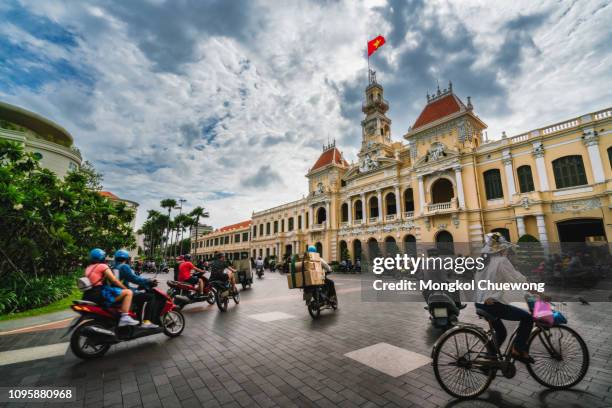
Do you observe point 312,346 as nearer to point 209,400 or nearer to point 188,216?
point 209,400

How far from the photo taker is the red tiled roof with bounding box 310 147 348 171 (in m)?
36.7

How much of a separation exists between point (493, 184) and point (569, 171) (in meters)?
4.24

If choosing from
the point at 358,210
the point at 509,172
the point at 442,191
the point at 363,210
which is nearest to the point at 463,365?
the point at 509,172

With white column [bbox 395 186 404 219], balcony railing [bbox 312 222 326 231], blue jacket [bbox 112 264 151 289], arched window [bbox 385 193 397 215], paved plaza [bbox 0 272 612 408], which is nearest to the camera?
paved plaza [bbox 0 272 612 408]

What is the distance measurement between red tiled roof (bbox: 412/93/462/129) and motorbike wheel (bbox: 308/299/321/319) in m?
23.3

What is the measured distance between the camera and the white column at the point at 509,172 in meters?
19.2

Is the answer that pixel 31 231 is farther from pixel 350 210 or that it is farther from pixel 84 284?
pixel 350 210

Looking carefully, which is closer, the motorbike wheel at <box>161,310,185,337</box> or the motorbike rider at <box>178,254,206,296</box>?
the motorbike wheel at <box>161,310,185,337</box>

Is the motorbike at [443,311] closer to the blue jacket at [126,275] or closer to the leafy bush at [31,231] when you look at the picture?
the blue jacket at [126,275]

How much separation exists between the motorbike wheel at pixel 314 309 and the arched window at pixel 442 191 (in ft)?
68.9

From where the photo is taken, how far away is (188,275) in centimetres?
817

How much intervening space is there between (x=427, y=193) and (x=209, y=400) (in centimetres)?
2392

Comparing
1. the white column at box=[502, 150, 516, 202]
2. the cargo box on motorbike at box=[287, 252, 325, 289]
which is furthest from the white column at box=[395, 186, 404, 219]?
the cargo box on motorbike at box=[287, 252, 325, 289]

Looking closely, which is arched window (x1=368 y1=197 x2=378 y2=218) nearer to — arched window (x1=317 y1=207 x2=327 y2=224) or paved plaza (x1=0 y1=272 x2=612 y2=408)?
arched window (x1=317 y1=207 x2=327 y2=224)
